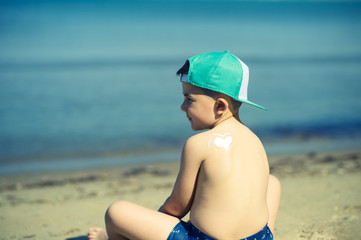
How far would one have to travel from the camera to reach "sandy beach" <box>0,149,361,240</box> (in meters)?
3.40

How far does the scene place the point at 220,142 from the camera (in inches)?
87.3

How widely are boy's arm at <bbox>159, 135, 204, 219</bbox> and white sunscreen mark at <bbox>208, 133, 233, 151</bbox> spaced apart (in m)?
0.06

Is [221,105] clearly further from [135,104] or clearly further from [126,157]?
[135,104]

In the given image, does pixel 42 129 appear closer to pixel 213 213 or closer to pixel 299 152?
pixel 299 152

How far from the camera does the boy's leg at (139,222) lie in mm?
2328

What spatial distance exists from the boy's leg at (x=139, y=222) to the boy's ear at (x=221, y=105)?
622 millimetres

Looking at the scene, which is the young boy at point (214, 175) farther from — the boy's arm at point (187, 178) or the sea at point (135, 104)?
the sea at point (135, 104)

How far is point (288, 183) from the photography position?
462cm

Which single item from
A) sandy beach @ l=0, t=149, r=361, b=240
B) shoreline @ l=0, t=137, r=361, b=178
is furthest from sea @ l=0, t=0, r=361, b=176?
sandy beach @ l=0, t=149, r=361, b=240

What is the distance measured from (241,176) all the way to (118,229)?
2.42 feet

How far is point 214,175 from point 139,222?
494 millimetres

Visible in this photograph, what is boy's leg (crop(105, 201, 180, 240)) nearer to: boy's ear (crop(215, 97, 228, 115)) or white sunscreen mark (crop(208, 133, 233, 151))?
white sunscreen mark (crop(208, 133, 233, 151))

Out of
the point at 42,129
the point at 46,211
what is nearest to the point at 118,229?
the point at 46,211

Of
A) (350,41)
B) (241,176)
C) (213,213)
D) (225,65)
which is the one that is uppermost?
(225,65)
